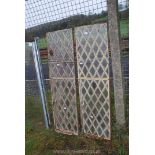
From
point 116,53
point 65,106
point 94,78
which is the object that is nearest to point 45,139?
point 65,106

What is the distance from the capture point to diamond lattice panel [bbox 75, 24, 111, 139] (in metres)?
1.38

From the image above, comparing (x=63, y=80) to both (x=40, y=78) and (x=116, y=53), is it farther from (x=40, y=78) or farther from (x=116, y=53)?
(x=116, y=53)

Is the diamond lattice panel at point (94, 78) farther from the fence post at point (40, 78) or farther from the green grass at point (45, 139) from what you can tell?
the fence post at point (40, 78)

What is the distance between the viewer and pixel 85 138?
4.73 ft

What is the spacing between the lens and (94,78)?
1.41 metres

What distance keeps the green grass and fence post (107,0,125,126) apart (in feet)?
0.17

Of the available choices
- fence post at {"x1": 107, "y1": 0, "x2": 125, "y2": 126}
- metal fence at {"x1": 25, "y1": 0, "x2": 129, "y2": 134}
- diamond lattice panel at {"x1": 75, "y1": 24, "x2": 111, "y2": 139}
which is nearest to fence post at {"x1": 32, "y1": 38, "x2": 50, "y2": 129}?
metal fence at {"x1": 25, "y1": 0, "x2": 129, "y2": 134}

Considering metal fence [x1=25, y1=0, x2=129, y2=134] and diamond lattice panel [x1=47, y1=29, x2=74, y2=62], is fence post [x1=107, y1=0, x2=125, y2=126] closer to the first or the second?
metal fence [x1=25, y1=0, x2=129, y2=134]

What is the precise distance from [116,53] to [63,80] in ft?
0.81
